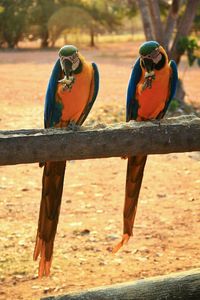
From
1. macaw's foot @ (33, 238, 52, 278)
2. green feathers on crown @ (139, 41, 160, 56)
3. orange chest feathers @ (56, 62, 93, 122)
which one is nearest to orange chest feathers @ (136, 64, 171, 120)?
green feathers on crown @ (139, 41, 160, 56)

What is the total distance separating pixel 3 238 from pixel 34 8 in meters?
26.2

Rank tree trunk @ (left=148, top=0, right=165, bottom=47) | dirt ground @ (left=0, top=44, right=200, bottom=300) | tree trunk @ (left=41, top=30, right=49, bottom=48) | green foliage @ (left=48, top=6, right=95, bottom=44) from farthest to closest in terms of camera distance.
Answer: tree trunk @ (left=41, top=30, right=49, bottom=48) < green foliage @ (left=48, top=6, right=95, bottom=44) < tree trunk @ (left=148, top=0, right=165, bottom=47) < dirt ground @ (left=0, top=44, right=200, bottom=300)

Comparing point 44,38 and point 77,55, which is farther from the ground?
point 77,55

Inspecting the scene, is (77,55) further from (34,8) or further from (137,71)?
(34,8)

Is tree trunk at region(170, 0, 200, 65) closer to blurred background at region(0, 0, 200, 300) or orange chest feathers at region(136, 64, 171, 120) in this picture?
blurred background at region(0, 0, 200, 300)

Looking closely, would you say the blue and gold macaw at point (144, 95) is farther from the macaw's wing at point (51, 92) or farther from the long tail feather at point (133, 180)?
the macaw's wing at point (51, 92)

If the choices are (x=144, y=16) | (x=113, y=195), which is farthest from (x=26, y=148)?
(x=144, y=16)

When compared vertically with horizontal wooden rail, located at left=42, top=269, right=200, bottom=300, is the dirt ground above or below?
below

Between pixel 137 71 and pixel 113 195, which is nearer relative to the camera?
pixel 137 71

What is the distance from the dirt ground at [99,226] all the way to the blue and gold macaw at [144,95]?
3.49 ft

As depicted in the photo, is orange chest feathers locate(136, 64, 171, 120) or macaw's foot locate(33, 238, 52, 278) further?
orange chest feathers locate(136, 64, 171, 120)

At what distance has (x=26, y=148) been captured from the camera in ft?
6.35

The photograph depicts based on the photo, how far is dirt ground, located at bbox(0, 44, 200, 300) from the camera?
11.6 ft

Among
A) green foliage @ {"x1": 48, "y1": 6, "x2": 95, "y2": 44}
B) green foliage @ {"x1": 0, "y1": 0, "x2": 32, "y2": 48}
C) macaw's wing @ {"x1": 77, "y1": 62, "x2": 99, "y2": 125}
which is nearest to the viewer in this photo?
macaw's wing @ {"x1": 77, "y1": 62, "x2": 99, "y2": 125}
